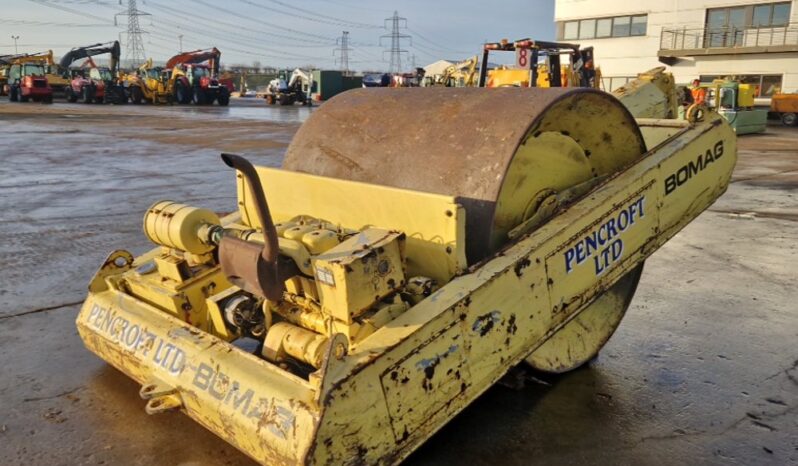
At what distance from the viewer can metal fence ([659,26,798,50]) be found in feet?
88.7

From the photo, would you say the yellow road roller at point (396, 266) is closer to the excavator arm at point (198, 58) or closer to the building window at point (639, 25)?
the building window at point (639, 25)

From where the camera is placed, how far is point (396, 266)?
2.28 metres

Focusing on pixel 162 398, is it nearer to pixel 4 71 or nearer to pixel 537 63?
pixel 537 63

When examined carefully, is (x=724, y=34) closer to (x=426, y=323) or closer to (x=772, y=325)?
(x=772, y=325)

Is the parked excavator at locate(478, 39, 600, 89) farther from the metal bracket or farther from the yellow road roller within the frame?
the metal bracket

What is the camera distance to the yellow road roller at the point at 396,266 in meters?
2.06

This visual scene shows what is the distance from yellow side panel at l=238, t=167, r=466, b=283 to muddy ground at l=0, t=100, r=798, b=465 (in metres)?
0.78

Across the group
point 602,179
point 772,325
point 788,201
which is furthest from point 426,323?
point 788,201

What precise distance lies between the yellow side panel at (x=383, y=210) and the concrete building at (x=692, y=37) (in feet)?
96.7

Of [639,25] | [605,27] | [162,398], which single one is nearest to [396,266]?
[162,398]

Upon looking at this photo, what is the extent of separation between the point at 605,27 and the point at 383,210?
32805mm

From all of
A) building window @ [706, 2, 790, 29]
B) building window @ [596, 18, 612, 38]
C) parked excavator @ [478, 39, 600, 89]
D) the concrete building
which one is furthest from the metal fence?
parked excavator @ [478, 39, 600, 89]

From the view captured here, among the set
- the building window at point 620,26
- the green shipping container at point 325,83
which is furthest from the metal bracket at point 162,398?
the green shipping container at point 325,83

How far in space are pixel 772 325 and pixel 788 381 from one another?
0.85 metres
